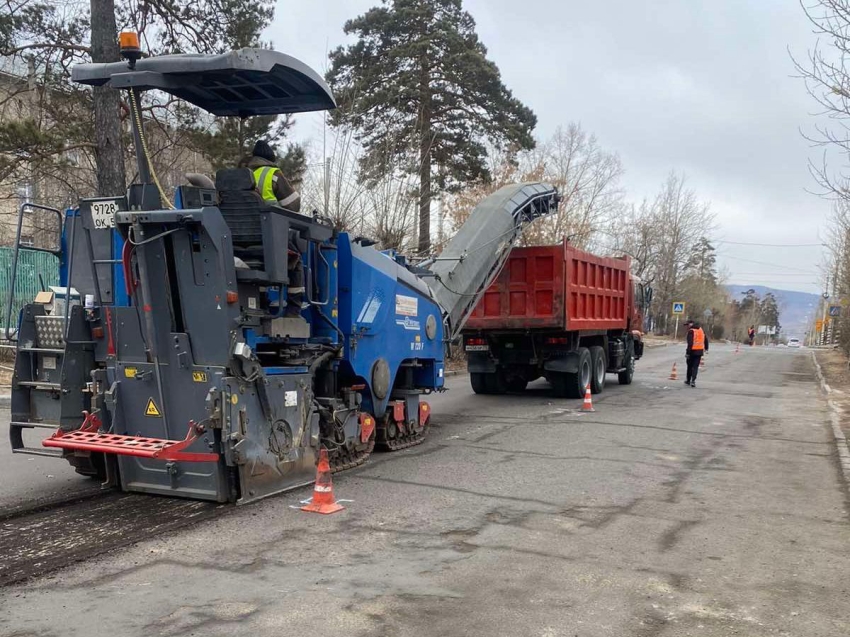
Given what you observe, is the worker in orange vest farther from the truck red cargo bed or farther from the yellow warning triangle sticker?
the yellow warning triangle sticker

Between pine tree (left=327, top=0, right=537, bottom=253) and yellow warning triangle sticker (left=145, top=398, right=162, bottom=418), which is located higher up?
pine tree (left=327, top=0, right=537, bottom=253)

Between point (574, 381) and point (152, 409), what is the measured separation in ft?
32.3

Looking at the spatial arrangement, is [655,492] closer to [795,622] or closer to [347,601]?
[795,622]

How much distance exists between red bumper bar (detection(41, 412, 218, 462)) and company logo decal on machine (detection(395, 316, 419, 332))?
3107 millimetres

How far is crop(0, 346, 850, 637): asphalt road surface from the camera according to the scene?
3992 millimetres

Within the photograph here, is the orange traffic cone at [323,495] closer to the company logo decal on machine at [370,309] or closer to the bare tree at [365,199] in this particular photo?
the company logo decal on machine at [370,309]

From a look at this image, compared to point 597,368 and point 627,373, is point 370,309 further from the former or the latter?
point 627,373

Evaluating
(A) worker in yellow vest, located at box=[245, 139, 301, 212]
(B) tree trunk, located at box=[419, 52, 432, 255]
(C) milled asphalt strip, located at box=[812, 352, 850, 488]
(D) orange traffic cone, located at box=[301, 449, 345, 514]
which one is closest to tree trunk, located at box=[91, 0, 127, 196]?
(B) tree trunk, located at box=[419, 52, 432, 255]

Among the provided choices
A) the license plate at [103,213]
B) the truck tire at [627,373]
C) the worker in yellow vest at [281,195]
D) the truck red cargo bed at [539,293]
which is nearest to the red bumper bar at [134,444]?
the worker in yellow vest at [281,195]

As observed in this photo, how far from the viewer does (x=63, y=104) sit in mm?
16219

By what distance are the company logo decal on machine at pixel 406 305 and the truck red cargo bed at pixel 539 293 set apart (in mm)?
5025

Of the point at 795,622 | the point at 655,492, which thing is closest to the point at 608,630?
the point at 795,622

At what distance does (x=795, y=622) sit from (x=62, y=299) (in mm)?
6250

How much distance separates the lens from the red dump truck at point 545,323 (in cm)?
1351
